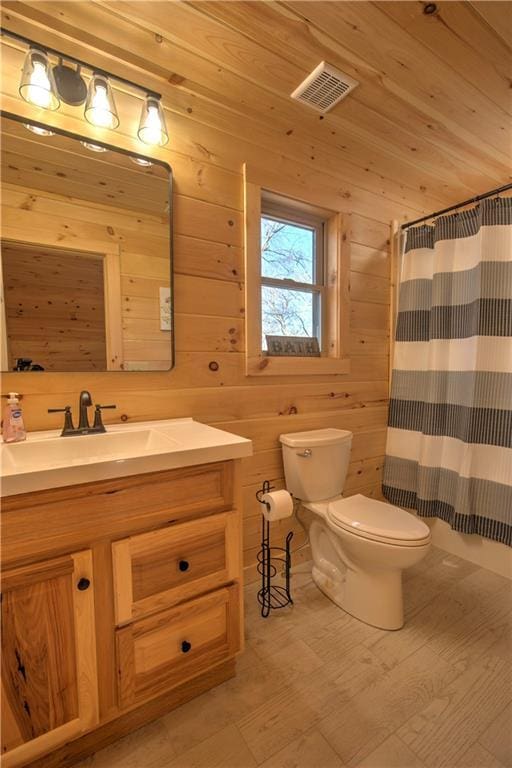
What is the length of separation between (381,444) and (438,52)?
1.92 metres

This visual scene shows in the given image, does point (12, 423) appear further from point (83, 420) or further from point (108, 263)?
point (108, 263)

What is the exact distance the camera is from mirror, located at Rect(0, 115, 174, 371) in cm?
118

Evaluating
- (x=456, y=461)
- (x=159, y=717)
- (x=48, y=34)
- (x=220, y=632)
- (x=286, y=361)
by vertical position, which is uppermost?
(x=48, y=34)

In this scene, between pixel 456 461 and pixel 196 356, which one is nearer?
pixel 196 356

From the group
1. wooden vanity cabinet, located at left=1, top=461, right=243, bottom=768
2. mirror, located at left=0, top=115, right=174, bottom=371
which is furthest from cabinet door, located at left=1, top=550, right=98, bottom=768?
mirror, located at left=0, top=115, right=174, bottom=371

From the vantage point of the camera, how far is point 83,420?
1208 millimetres

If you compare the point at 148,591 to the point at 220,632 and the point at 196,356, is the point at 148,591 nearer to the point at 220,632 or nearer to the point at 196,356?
the point at 220,632

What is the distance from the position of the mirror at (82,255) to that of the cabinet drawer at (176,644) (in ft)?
2.87

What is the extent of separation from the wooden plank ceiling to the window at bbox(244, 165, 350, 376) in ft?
0.86

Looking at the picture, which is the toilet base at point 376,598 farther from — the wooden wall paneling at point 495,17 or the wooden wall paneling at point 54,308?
the wooden wall paneling at point 495,17

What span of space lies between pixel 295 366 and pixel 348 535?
833 millimetres

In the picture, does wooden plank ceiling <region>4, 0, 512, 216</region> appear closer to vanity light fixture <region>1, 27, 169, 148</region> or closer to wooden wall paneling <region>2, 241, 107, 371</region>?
vanity light fixture <region>1, 27, 169, 148</region>

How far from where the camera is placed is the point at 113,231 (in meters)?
1.34

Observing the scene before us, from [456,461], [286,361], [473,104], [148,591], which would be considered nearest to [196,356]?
[286,361]
